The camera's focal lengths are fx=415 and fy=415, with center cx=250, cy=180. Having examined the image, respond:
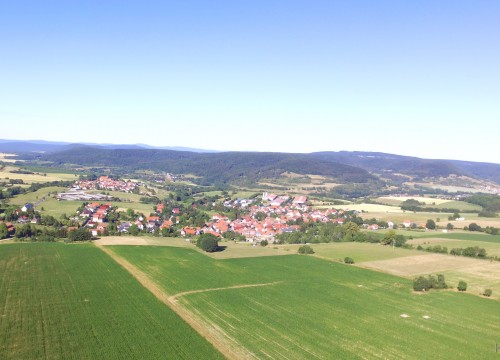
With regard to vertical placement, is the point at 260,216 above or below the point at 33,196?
below

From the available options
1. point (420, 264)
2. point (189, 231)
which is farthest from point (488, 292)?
Result: point (189, 231)

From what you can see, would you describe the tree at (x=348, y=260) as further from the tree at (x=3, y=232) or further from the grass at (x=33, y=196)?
the grass at (x=33, y=196)

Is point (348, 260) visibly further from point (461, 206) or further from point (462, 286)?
point (461, 206)

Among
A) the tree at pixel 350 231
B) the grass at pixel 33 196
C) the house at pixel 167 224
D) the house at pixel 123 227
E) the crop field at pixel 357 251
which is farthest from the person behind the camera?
the grass at pixel 33 196

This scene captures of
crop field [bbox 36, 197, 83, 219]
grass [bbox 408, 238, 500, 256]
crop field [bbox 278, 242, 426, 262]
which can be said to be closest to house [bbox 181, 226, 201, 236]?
crop field [bbox 278, 242, 426, 262]

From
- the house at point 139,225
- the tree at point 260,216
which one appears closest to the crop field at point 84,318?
the house at point 139,225

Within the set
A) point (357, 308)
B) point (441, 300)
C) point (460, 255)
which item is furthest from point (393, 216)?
point (357, 308)

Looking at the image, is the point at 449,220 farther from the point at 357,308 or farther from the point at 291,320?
the point at 291,320
